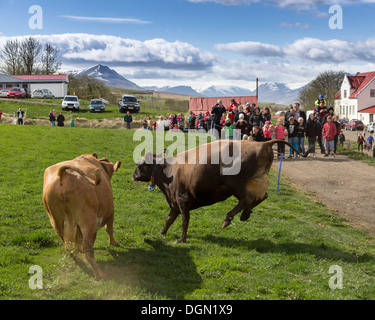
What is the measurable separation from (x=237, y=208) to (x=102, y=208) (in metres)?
2.72

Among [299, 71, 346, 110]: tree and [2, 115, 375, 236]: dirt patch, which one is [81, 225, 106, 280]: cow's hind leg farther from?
[299, 71, 346, 110]: tree

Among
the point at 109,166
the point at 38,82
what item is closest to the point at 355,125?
the point at 38,82

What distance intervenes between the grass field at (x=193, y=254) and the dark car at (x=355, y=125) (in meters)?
53.3

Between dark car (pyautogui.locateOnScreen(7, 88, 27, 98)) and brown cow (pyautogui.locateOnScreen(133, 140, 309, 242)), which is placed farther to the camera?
dark car (pyautogui.locateOnScreen(7, 88, 27, 98))

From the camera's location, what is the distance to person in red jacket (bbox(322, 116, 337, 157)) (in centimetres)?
2155

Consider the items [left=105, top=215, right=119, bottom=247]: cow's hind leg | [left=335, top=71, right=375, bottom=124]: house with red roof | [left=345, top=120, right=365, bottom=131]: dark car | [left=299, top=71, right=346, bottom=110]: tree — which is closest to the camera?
[left=105, top=215, right=119, bottom=247]: cow's hind leg

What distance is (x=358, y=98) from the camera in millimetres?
79375

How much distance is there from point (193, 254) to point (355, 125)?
196 feet

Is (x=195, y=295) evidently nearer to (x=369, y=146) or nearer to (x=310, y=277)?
(x=310, y=277)

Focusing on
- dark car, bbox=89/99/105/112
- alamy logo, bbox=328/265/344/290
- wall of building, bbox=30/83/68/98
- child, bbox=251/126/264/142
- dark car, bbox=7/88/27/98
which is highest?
wall of building, bbox=30/83/68/98

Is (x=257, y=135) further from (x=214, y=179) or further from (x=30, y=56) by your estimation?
(x=30, y=56)

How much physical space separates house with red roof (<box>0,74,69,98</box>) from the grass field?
2607 inches

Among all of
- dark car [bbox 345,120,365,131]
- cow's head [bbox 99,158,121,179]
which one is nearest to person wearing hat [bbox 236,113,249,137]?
cow's head [bbox 99,158,121,179]
